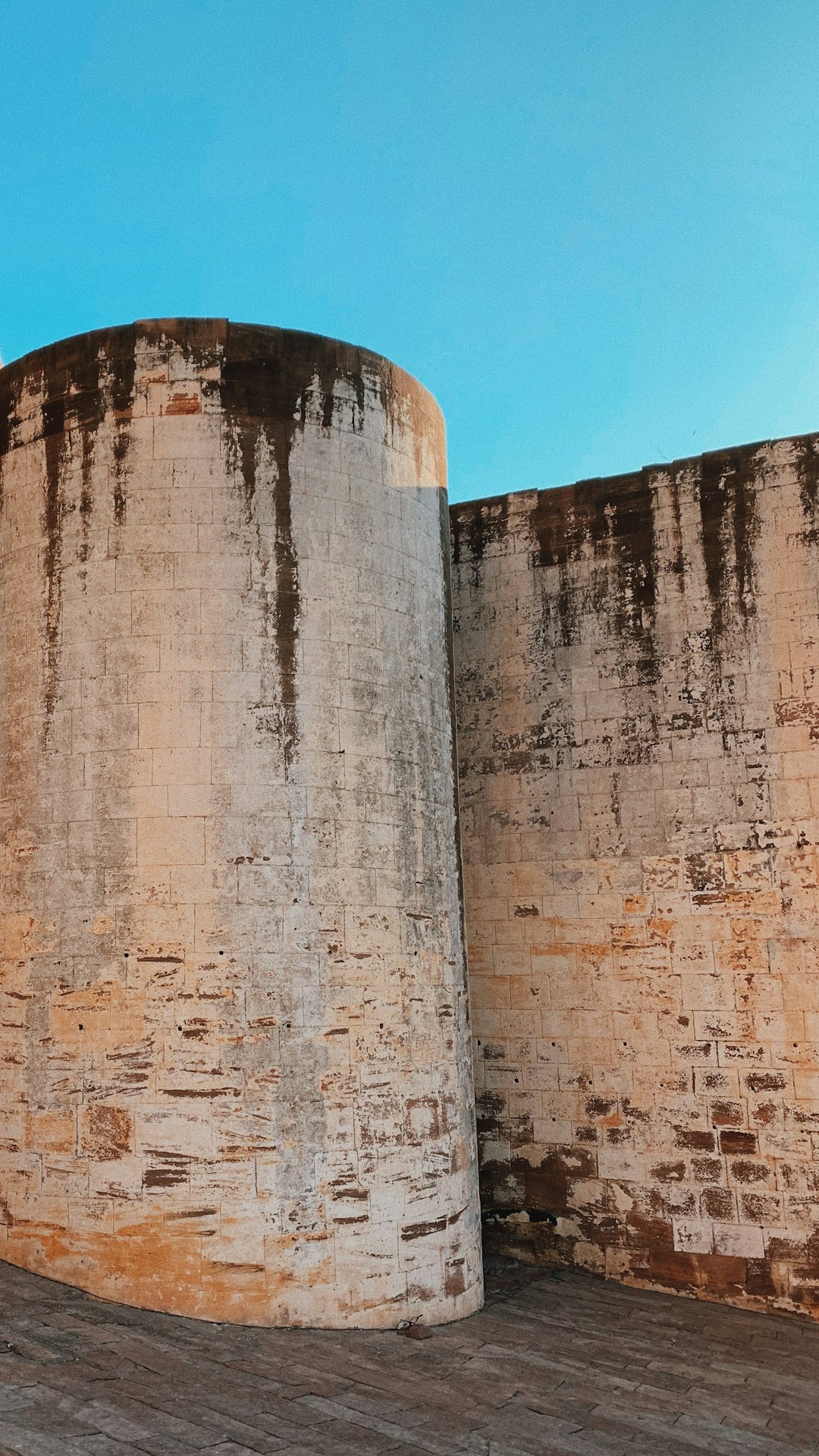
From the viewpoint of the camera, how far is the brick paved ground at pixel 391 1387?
5.57 metres

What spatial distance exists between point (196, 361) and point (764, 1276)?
8543 mm

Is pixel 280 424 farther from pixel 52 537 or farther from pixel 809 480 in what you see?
pixel 809 480

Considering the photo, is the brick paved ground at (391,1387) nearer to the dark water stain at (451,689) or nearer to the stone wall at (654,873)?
the stone wall at (654,873)

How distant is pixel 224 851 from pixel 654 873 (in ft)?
13.0

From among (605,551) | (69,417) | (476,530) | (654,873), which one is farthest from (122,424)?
(654,873)

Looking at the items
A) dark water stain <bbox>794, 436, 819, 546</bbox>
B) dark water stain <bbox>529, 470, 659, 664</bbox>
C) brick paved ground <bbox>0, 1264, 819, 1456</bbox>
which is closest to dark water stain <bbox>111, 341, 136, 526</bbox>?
dark water stain <bbox>529, 470, 659, 664</bbox>

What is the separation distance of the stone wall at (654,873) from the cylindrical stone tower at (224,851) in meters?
1.26

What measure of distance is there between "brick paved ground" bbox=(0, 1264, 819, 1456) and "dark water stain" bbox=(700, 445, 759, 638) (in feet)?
18.9

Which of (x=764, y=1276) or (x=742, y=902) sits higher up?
(x=742, y=902)

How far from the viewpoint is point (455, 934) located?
898cm

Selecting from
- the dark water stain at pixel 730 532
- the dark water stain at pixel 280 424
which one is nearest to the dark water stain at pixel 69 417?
the dark water stain at pixel 280 424

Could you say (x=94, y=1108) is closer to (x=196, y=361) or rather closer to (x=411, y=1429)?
(x=411, y=1429)

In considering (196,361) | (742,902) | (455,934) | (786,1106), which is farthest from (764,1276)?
(196,361)

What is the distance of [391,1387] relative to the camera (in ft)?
21.3
